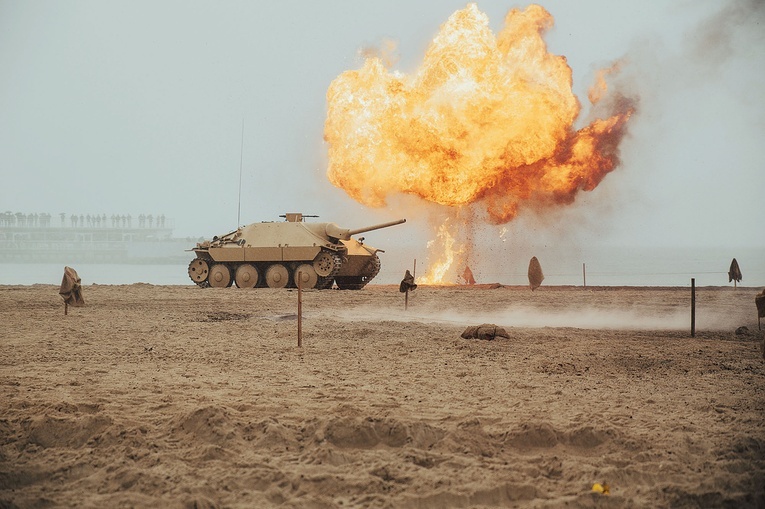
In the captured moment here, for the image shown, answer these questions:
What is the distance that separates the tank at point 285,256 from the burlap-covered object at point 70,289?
11.5 m

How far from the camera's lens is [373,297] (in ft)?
80.0

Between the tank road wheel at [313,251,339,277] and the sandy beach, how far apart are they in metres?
13.9

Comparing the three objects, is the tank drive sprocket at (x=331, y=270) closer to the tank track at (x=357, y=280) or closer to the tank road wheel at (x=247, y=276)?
the tank track at (x=357, y=280)

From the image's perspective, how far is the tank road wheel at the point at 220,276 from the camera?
1179 inches

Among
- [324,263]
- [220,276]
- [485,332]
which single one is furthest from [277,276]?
[485,332]

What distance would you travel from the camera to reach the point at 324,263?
92.7 feet

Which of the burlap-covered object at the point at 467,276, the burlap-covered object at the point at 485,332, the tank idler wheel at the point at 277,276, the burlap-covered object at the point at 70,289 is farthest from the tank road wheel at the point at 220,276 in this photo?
the burlap-covered object at the point at 485,332

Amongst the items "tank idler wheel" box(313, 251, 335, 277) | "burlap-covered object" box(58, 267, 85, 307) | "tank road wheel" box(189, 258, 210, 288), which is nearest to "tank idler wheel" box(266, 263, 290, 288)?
"tank idler wheel" box(313, 251, 335, 277)

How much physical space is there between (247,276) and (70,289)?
12.8 meters

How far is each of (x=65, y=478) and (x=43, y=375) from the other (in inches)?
158

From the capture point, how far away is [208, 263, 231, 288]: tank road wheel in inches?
1179

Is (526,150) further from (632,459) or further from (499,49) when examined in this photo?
(632,459)

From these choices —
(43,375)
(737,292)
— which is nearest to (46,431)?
(43,375)

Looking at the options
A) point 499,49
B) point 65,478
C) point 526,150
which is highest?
point 499,49
